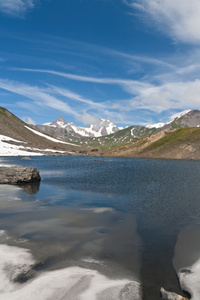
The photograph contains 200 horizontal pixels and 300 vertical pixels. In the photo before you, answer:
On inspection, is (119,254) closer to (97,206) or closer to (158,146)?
(97,206)

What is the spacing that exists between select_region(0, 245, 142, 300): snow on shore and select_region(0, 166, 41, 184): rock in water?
32.7 metres

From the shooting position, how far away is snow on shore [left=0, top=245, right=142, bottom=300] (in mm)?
10414

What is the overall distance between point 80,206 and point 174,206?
12.4m

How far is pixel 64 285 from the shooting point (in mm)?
11227

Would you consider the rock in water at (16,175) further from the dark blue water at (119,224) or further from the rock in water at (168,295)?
the rock in water at (168,295)

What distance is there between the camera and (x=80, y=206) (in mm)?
27578

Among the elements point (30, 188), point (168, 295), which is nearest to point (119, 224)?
point (168, 295)

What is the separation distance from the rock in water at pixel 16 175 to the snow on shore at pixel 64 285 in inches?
1286

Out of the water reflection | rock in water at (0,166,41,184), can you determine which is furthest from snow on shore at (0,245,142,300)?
rock in water at (0,166,41,184)

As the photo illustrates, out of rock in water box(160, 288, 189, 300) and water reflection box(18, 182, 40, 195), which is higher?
water reflection box(18, 182, 40, 195)

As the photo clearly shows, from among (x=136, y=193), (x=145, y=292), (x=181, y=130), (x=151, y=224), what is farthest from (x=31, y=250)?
(x=181, y=130)

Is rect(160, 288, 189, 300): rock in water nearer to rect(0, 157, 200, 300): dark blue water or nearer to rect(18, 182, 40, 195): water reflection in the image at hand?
rect(0, 157, 200, 300): dark blue water

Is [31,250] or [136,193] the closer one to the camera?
[31,250]

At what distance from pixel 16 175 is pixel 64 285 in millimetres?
36726
